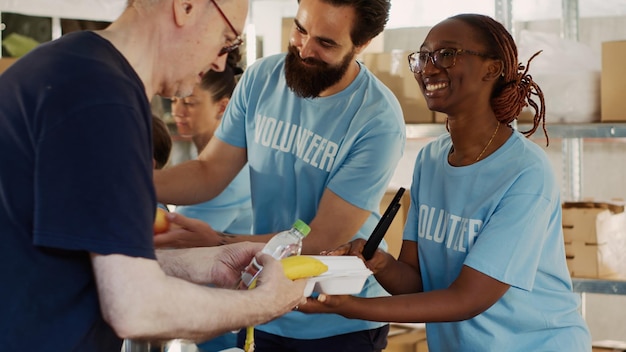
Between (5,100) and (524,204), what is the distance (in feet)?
3.86

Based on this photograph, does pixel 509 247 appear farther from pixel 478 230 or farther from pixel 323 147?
pixel 323 147

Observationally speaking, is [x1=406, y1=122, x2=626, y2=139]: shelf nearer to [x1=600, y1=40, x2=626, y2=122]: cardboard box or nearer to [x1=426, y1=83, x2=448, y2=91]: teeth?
[x1=600, y1=40, x2=626, y2=122]: cardboard box

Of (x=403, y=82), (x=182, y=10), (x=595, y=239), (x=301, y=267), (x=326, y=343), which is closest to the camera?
(x=182, y=10)

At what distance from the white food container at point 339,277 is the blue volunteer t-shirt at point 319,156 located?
0.68 metres

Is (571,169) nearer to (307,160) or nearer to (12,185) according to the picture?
(307,160)

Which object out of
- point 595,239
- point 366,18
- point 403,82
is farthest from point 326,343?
point 403,82

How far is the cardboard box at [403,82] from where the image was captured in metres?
3.70

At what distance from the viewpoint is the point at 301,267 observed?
1592 millimetres

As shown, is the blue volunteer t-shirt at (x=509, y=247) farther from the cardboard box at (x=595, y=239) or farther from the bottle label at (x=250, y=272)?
the cardboard box at (x=595, y=239)

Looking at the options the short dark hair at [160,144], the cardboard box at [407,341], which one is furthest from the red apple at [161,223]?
the cardboard box at [407,341]

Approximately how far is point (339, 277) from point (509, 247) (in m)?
0.42

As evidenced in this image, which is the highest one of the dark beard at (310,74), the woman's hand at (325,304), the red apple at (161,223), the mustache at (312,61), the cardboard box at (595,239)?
the mustache at (312,61)

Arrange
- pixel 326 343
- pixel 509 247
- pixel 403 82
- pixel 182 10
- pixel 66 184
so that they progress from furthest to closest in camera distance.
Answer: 1. pixel 403 82
2. pixel 326 343
3. pixel 509 247
4. pixel 182 10
5. pixel 66 184

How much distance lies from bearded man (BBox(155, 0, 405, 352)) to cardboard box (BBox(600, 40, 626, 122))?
1.23 metres
